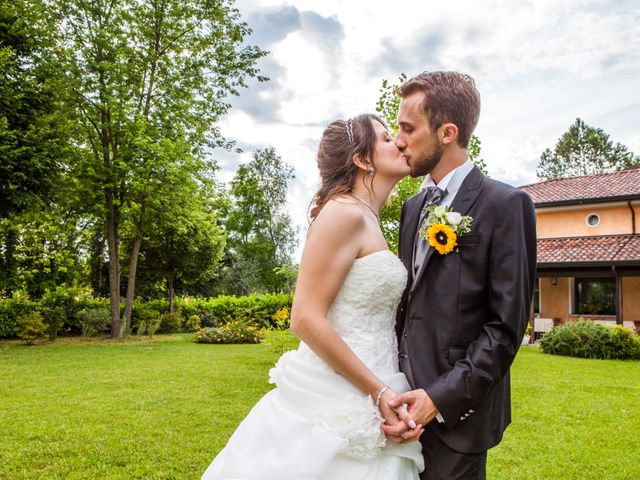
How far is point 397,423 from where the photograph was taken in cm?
230

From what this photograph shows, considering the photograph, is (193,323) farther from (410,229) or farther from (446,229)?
(446,229)

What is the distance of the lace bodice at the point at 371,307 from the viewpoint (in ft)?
8.63

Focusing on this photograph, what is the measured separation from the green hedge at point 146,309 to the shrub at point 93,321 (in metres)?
0.26

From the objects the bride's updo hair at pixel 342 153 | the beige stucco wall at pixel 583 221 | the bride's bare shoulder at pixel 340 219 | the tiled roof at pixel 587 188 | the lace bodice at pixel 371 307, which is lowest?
the lace bodice at pixel 371 307

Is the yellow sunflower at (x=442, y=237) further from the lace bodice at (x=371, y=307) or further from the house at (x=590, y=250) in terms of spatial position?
the house at (x=590, y=250)

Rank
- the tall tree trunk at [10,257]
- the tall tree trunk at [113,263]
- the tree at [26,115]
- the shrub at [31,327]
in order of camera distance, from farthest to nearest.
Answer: the tall tree trunk at [113,263]
the tall tree trunk at [10,257]
the shrub at [31,327]
the tree at [26,115]

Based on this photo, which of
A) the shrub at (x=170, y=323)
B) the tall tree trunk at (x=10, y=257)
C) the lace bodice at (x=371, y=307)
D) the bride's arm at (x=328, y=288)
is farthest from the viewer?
the shrub at (x=170, y=323)

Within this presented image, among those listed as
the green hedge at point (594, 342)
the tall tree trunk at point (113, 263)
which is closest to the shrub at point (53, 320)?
the tall tree trunk at point (113, 263)

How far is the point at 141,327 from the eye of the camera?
23281 mm

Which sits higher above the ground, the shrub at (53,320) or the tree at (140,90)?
the tree at (140,90)

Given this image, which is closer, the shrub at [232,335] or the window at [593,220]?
the shrub at [232,335]

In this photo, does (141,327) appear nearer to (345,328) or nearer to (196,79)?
(196,79)

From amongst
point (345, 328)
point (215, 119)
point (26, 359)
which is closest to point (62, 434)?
point (345, 328)

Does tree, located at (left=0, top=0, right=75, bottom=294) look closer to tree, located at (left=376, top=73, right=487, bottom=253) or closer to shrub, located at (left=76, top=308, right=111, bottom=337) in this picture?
shrub, located at (left=76, top=308, right=111, bottom=337)
